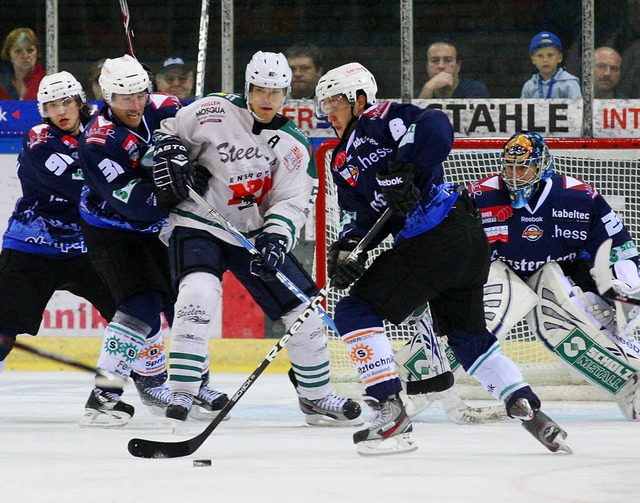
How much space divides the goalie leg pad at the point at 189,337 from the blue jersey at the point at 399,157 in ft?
1.78

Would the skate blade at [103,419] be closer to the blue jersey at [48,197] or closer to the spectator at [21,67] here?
the blue jersey at [48,197]

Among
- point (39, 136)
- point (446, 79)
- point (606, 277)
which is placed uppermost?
point (446, 79)

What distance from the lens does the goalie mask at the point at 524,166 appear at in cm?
432

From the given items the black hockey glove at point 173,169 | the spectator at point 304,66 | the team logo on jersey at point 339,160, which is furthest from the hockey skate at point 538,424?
the spectator at point 304,66

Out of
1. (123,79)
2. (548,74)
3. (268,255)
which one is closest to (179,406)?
(268,255)

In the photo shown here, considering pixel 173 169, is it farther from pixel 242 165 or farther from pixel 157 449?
pixel 157 449

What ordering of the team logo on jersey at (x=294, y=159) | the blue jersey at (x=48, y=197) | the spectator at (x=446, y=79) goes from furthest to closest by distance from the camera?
1. the spectator at (x=446, y=79)
2. the blue jersey at (x=48, y=197)
3. the team logo on jersey at (x=294, y=159)

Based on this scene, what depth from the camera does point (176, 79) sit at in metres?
6.61

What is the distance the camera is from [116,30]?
6.77m

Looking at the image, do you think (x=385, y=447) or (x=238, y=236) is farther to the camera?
(x=238, y=236)

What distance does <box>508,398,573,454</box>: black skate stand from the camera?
3.30 meters

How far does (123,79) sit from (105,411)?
41.5 inches

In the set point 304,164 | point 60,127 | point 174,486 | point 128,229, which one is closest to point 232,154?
point 304,164

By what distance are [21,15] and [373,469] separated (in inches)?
170
